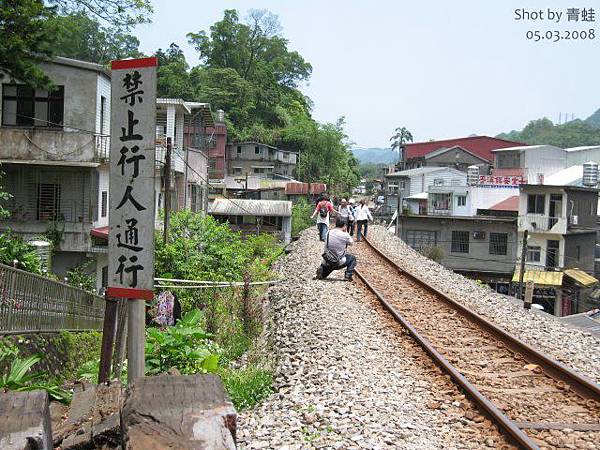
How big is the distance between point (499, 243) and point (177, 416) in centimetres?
4328

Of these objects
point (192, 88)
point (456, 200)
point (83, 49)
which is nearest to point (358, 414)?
point (456, 200)

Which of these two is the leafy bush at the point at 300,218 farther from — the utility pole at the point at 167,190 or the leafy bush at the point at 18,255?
the leafy bush at the point at 18,255

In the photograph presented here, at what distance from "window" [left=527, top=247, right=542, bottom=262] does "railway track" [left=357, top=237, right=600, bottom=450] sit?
3271 centimetres

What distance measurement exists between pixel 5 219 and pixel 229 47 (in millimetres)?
63984

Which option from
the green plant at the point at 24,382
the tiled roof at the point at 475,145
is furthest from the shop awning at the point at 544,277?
the tiled roof at the point at 475,145

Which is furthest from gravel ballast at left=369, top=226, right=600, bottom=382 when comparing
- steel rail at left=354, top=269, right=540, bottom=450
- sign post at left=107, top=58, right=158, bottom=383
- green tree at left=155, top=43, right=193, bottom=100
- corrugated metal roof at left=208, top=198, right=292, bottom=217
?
green tree at left=155, top=43, right=193, bottom=100

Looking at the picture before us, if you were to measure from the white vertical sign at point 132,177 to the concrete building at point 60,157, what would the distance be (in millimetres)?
17423

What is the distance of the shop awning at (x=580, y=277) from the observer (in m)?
40.1

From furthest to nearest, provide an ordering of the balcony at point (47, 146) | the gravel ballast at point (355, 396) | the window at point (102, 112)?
the window at point (102, 112)
the balcony at point (47, 146)
the gravel ballast at point (355, 396)

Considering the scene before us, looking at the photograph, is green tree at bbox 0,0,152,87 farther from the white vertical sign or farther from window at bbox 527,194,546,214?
window at bbox 527,194,546,214

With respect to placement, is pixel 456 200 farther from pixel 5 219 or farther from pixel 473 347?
pixel 473 347

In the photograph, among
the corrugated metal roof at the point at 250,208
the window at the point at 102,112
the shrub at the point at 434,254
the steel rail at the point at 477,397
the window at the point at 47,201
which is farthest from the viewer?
the corrugated metal roof at the point at 250,208

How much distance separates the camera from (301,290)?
46.6 feet

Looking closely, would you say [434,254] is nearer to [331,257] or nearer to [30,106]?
[30,106]
